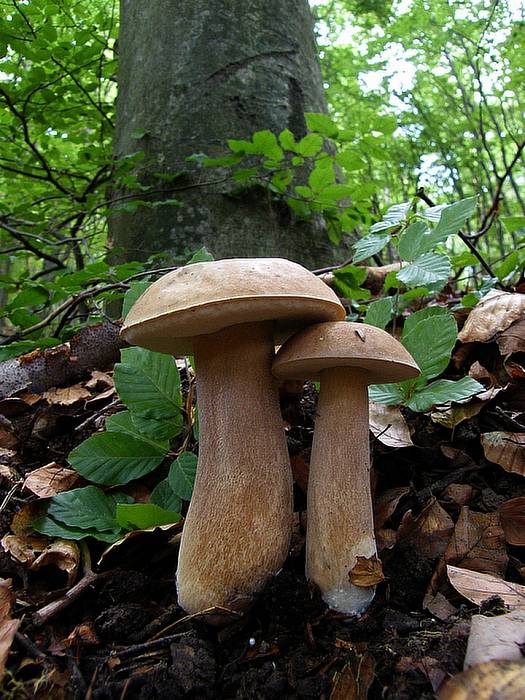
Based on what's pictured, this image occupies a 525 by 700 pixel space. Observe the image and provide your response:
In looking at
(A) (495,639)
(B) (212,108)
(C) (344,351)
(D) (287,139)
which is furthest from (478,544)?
(B) (212,108)

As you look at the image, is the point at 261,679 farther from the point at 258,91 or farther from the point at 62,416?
the point at 258,91

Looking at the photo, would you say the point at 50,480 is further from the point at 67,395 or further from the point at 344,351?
the point at 344,351

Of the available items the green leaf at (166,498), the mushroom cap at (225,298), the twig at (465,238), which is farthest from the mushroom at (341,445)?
the twig at (465,238)

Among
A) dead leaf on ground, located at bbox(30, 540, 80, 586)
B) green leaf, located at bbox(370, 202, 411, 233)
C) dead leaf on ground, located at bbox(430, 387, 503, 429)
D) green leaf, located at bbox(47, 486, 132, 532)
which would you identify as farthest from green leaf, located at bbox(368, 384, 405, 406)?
dead leaf on ground, located at bbox(30, 540, 80, 586)

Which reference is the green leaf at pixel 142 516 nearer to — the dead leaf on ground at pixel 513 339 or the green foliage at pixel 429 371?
the green foliage at pixel 429 371

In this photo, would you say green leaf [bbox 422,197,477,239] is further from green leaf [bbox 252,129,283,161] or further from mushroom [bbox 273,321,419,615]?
green leaf [bbox 252,129,283,161]

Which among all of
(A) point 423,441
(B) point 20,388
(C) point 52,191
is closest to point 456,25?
(C) point 52,191
